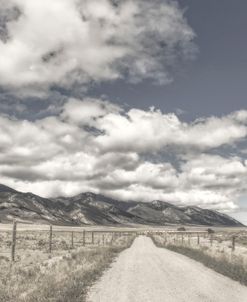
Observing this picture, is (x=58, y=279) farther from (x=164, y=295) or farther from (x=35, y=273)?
(x=164, y=295)

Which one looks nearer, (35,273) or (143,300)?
(143,300)

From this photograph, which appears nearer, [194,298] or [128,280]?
[194,298]

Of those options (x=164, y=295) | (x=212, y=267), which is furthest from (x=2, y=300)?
(x=212, y=267)

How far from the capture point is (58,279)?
739 inches

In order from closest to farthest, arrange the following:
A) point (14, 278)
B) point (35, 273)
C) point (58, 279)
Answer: point (58, 279) < point (14, 278) < point (35, 273)

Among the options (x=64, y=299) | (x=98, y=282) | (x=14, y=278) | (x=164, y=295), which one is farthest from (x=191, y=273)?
(x=64, y=299)

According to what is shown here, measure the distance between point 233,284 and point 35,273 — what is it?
9849 mm

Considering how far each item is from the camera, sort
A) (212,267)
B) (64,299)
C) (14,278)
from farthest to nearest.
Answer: (212,267) → (14,278) → (64,299)

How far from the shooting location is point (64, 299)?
13.7 meters

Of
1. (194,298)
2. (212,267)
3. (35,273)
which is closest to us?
(194,298)

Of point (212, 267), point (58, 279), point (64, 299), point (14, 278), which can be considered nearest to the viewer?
point (64, 299)

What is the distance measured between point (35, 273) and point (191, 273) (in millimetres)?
8133

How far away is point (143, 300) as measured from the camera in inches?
575

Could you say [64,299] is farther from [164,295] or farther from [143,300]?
[164,295]
